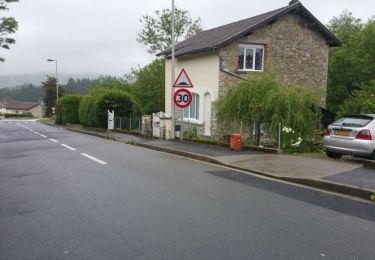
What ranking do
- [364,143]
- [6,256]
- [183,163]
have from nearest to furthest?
[6,256] → [364,143] → [183,163]

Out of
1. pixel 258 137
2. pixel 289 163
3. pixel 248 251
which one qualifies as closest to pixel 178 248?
pixel 248 251

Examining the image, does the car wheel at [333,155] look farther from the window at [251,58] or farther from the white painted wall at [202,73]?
the window at [251,58]

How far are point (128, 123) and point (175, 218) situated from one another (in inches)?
965

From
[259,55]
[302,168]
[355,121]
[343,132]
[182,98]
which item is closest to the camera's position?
[302,168]

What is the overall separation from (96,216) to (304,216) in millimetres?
3073

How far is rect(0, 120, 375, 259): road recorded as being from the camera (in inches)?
193

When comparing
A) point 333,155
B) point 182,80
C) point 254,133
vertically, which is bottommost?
point 333,155

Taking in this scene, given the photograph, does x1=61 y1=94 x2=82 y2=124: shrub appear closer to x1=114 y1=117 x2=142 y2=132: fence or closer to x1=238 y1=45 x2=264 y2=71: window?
x1=114 y1=117 x2=142 y2=132: fence

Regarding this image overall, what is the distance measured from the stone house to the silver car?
9458 mm

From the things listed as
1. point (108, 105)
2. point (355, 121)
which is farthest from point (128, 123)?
point (355, 121)

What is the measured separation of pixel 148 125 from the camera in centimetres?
2370

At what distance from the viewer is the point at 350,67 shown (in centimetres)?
4222

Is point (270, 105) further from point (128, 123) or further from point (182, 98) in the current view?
point (128, 123)

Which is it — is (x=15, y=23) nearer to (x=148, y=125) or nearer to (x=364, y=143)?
(x=148, y=125)
